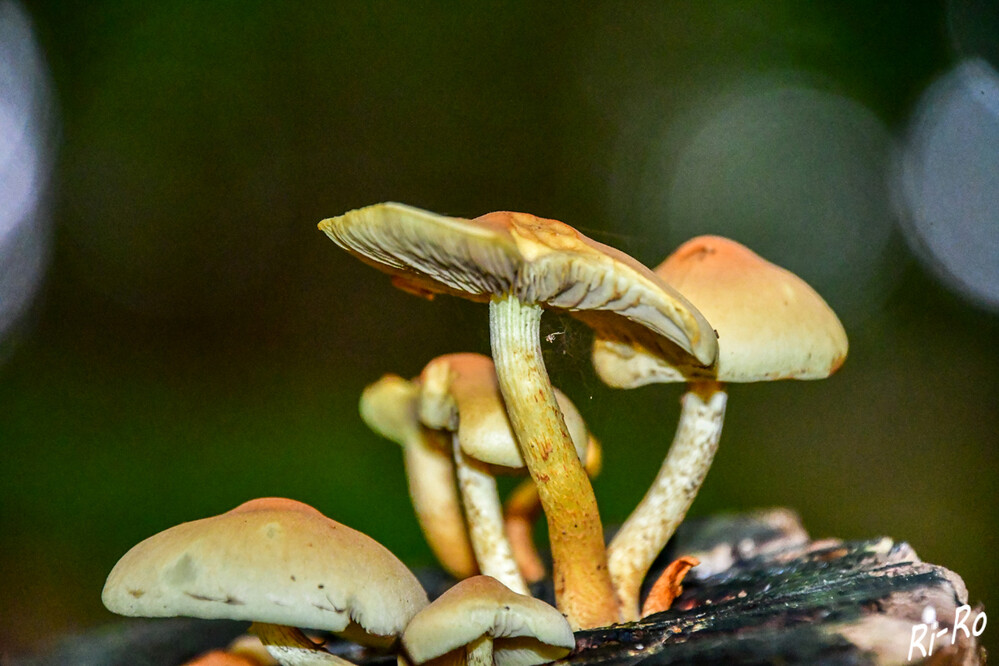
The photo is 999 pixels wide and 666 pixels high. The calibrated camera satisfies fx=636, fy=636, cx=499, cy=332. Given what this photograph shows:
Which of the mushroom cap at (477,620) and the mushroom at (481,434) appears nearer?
the mushroom cap at (477,620)

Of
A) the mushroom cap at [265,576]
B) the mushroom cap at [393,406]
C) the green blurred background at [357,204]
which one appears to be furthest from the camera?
the green blurred background at [357,204]

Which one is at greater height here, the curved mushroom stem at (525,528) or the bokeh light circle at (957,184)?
the bokeh light circle at (957,184)

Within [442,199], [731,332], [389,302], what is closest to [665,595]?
[731,332]

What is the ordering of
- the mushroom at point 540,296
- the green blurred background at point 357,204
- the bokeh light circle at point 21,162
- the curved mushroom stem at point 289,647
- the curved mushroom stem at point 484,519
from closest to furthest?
the mushroom at point 540,296, the curved mushroom stem at point 289,647, the curved mushroom stem at point 484,519, the green blurred background at point 357,204, the bokeh light circle at point 21,162

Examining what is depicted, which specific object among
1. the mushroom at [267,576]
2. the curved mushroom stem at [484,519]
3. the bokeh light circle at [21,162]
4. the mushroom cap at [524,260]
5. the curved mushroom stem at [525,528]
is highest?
the bokeh light circle at [21,162]

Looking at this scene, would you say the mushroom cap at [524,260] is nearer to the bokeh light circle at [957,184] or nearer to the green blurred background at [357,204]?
the green blurred background at [357,204]

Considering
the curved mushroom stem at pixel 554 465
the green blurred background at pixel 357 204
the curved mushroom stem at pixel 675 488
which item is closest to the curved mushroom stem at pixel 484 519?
the curved mushroom stem at pixel 554 465

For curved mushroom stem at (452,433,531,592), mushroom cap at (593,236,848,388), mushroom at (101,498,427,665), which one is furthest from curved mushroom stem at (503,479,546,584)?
mushroom at (101,498,427,665)

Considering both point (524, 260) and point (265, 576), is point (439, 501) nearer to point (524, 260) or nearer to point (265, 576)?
point (265, 576)

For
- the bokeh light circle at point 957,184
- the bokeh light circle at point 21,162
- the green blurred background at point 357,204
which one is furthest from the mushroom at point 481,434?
the bokeh light circle at point 21,162
